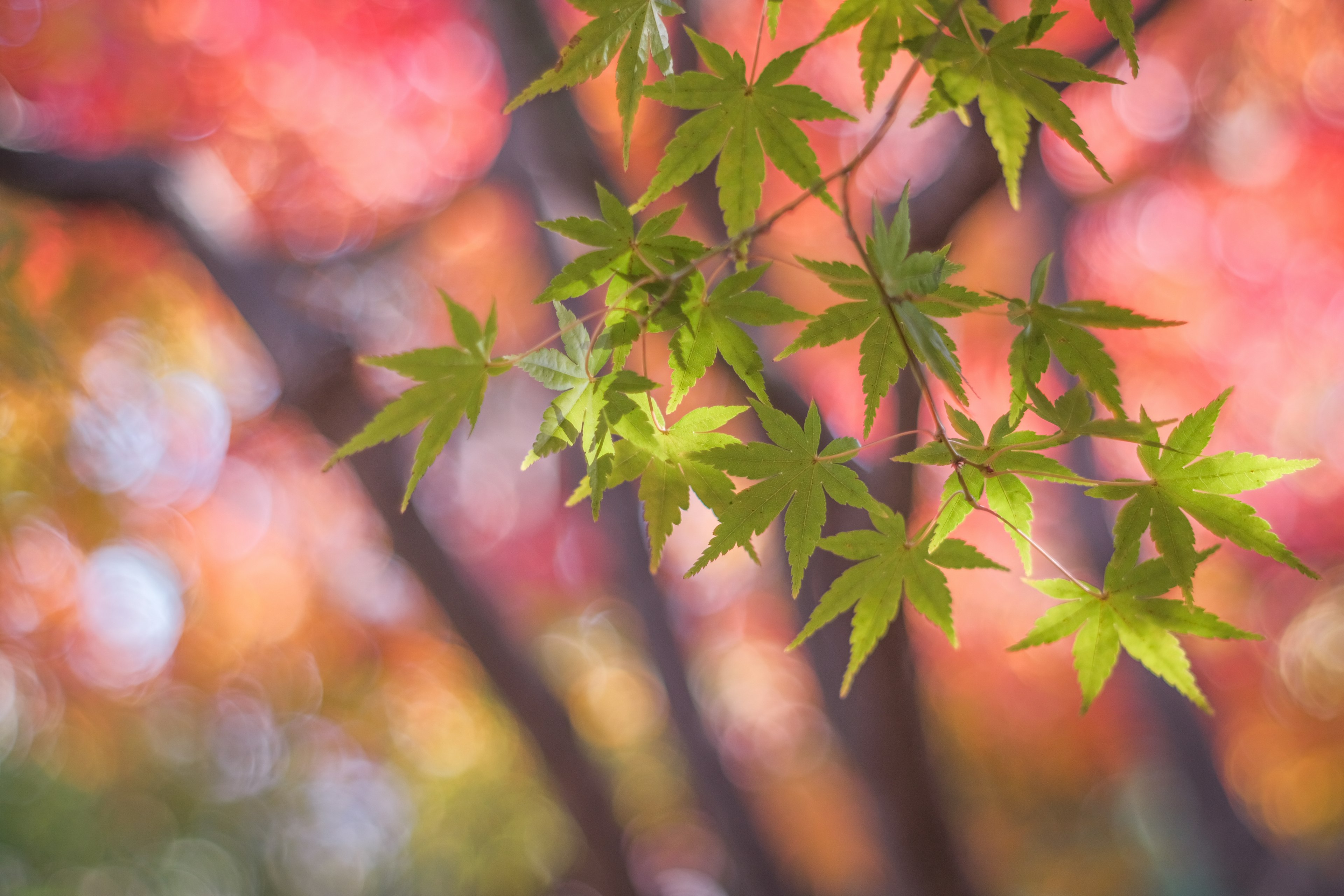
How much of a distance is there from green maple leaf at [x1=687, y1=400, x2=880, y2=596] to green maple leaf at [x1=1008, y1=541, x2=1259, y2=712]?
0.27 metres

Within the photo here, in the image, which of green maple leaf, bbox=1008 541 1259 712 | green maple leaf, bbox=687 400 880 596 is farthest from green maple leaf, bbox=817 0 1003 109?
green maple leaf, bbox=1008 541 1259 712

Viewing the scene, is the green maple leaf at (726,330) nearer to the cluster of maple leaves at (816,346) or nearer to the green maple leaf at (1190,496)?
the cluster of maple leaves at (816,346)

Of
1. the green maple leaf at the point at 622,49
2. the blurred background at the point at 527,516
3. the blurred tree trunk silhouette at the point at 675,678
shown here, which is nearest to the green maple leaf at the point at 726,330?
the green maple leaf at the point at 622,49

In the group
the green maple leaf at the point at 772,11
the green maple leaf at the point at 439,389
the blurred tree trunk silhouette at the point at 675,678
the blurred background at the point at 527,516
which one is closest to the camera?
the green maple leaf at the point at 439,389

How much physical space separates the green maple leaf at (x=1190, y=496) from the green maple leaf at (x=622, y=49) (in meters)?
0.64

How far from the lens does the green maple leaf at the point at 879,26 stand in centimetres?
80

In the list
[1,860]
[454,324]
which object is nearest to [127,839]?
[1,860]

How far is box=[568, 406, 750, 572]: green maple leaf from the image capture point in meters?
0.83

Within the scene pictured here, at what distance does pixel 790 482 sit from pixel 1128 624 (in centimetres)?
44

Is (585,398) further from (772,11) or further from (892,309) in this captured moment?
(772,11)

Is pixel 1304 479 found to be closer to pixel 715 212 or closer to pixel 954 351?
pixel 715 212

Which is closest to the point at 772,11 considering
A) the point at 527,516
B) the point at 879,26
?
the point at 879,26

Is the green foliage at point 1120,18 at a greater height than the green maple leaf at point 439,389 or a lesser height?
greater

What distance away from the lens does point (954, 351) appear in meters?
0.79
